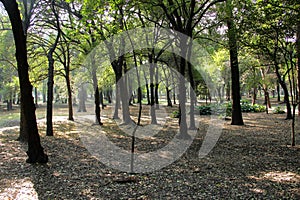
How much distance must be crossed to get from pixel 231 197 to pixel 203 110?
58.2 feet

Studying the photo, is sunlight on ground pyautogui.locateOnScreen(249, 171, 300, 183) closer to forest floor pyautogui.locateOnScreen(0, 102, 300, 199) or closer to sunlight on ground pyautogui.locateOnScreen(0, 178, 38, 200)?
forest floor pyautogui.locateOnScreen(0, 102, 300, 199)

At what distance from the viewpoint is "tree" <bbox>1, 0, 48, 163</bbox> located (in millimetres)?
6297

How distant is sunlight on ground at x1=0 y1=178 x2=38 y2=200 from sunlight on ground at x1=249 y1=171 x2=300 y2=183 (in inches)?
176

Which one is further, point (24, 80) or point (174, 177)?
point (24, 80)

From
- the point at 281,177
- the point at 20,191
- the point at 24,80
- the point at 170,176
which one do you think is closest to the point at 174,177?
the point at 170,176

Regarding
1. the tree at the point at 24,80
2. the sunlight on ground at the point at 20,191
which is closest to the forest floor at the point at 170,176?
the sunlight on ground at the point at 20,191

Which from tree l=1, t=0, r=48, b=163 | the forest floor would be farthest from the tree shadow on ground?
tree l=1, t=0, r=48, b=163

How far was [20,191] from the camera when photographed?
4848mm

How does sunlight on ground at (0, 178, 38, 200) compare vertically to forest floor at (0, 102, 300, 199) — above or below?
above

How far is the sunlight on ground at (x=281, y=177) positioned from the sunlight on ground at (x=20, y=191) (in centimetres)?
447

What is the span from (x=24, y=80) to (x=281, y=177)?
648cm

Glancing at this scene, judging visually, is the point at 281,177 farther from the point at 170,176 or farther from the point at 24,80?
the point at 24,80

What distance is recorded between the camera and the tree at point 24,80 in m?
6.30

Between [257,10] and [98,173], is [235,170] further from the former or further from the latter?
[257,10]
